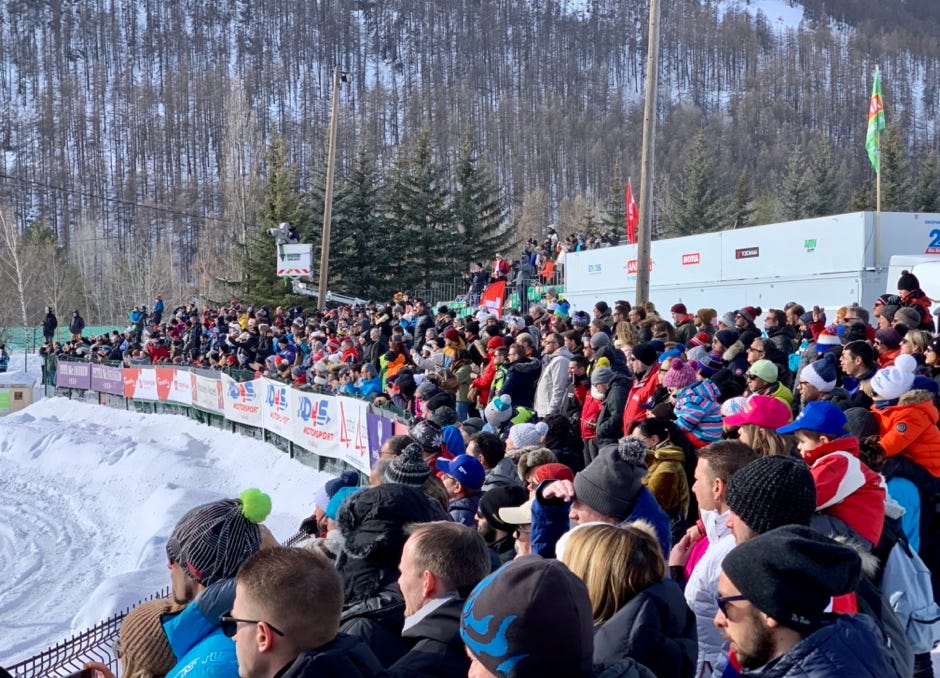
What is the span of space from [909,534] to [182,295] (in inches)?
2819

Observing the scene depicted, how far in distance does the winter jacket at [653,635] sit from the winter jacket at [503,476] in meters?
2.17

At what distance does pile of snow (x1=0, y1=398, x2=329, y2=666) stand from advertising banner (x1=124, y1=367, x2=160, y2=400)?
1.91 ft

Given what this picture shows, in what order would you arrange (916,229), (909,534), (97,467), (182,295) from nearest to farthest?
(909,534) < (916,229) < (97,467) < (182,295)

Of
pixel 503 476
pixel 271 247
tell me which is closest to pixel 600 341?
pixel 503 476

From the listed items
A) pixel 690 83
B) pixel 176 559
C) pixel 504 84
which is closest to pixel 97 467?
pixel 176 559

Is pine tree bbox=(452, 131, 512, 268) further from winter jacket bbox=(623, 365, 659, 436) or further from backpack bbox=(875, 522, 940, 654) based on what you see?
backpack bbox=(875, 522, 940, 654)

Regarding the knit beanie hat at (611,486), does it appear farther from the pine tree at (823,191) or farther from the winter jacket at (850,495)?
the pine tree at (823,191)

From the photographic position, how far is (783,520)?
3068mm

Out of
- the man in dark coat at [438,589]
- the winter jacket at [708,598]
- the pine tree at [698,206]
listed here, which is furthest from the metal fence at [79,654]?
the pine tree at [698,206]

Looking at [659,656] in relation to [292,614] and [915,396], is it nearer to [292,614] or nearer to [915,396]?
[292,614]

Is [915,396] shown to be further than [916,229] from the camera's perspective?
No

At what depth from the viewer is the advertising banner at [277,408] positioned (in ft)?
54.5

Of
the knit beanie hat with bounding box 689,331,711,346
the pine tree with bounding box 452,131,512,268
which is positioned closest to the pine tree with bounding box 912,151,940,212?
the pine tree with bounding box 452,131,512,268

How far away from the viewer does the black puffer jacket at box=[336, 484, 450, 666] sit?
300 centimetres
